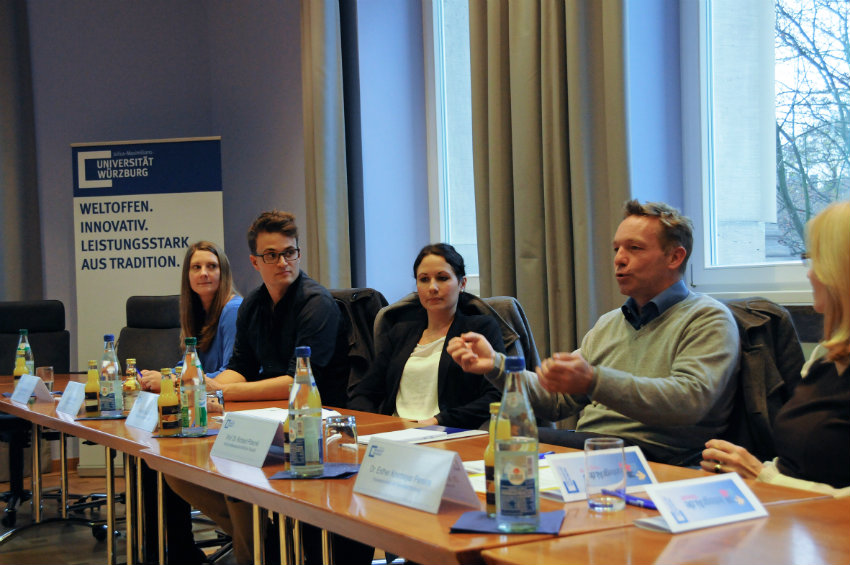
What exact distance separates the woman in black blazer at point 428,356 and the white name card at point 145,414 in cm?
69

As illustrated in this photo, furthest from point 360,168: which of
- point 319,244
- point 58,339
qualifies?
point 58,339

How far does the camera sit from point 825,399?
1.68 m

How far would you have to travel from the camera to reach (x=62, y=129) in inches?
231

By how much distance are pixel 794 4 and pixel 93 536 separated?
3.64 meters

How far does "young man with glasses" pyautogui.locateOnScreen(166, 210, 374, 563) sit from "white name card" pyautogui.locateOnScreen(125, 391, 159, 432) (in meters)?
0.38

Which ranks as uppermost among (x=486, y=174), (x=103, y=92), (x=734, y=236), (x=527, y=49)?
(x=103, y=92)

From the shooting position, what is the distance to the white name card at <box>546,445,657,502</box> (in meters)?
1.45

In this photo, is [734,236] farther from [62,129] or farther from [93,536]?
[62,129]

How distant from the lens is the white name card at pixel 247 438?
6.07 feet

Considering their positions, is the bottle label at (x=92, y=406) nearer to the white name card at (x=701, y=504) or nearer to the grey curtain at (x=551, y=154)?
the grey curtain at (x=551, y=154)

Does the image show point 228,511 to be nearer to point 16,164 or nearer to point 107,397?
point 107,397

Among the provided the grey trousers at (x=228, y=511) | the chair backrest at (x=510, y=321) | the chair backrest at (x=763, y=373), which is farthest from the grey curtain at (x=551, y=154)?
the grey trousers at (x=228, y=511)

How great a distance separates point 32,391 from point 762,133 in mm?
2880

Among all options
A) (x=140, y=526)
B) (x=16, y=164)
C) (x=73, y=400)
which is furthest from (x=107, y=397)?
(x=16, y=164)
